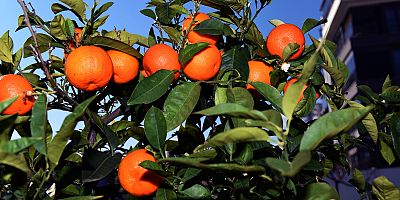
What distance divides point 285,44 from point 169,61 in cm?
22

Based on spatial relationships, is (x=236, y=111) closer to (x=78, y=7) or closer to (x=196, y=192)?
(x=196, y=192)

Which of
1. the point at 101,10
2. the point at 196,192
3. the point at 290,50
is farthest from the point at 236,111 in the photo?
the point at 101,10

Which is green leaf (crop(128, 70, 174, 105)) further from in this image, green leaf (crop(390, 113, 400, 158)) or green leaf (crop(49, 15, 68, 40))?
green leaf (crop(390, 113, 400, 158))

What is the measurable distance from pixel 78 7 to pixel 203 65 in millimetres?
278

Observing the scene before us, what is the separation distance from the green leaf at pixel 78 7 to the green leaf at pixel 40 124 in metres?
0.36

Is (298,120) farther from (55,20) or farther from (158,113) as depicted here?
(55,20)

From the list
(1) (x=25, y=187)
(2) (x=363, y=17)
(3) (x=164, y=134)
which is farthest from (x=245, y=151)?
(2) (x=363, y=17)

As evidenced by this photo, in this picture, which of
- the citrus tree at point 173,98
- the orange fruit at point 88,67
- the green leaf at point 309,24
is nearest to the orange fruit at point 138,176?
the citrus tree at point 173,98

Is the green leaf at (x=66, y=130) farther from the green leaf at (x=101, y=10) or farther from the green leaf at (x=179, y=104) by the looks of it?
the green leaf at (x=101, y=10)

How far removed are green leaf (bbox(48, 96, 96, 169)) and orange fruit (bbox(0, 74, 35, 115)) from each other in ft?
0.86

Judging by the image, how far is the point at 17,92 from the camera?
792mm

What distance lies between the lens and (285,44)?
90 centimetres

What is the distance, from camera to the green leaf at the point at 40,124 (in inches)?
21.5

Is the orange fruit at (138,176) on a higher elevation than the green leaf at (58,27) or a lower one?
lower
